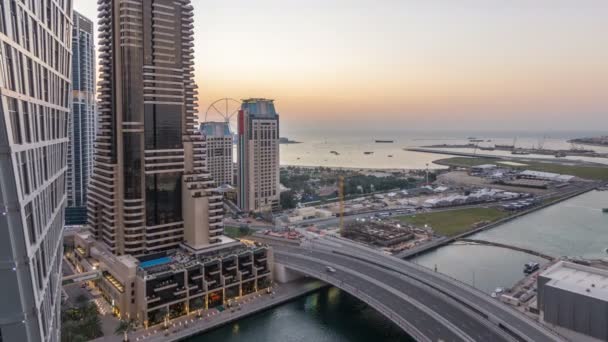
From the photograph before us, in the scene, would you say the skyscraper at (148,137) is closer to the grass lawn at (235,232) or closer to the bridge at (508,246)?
the grass lawn at (235,232)

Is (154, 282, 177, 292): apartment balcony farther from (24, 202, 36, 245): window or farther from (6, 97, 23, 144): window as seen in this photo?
(6, 97, 23, 144): window

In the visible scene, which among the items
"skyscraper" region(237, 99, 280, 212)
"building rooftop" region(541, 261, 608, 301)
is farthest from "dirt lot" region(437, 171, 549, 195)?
"building rooftop" region(541, 261, 608, 301)

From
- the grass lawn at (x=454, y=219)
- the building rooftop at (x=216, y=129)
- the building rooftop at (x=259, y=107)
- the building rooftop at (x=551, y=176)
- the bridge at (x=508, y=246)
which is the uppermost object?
the building rooftop at (x=259, y=107)

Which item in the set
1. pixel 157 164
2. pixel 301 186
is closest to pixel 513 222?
pixel 301 186

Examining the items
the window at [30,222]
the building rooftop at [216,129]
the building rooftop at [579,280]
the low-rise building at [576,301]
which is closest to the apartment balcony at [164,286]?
the window at [30,222]

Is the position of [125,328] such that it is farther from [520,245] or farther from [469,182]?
[469,182]

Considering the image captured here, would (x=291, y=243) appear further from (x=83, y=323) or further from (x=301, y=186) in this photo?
(x=301, y=186)
